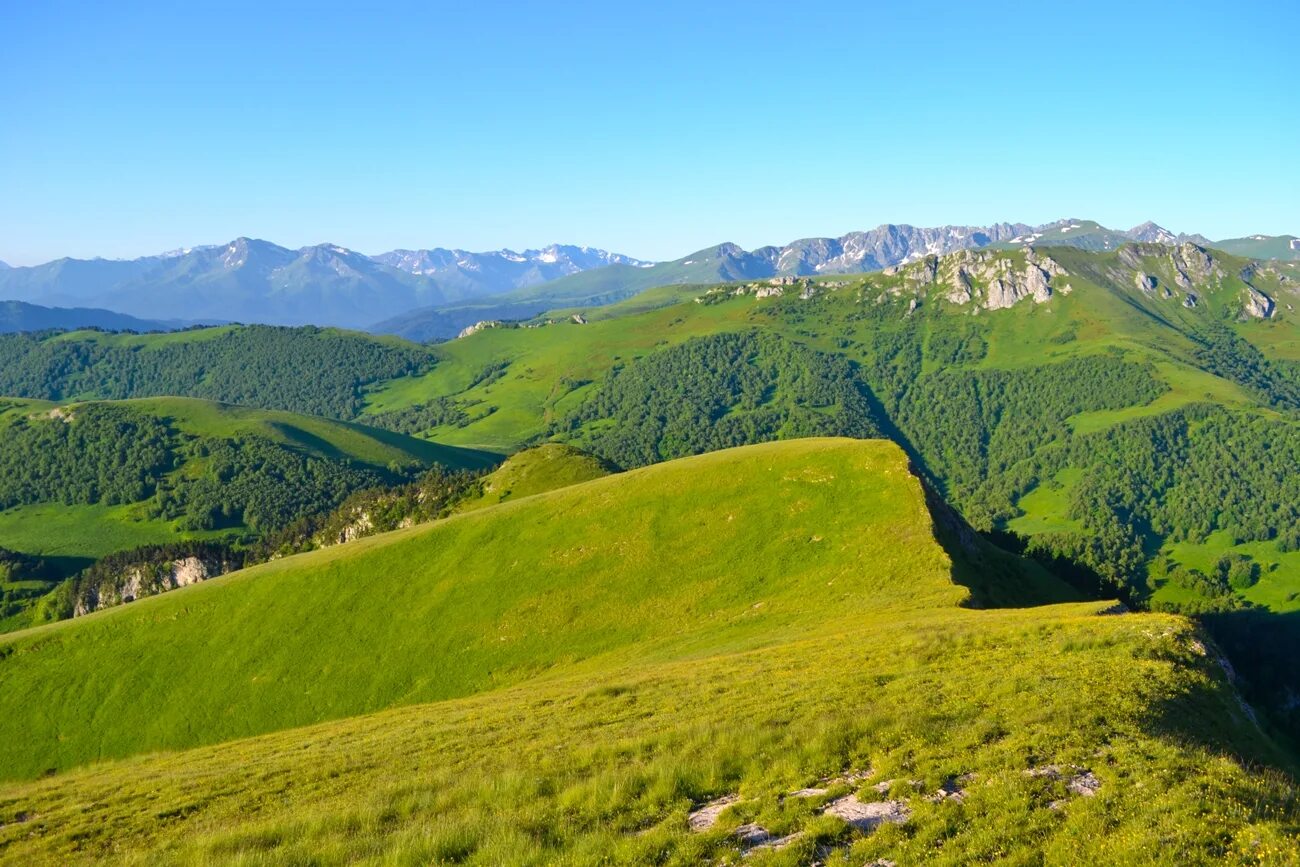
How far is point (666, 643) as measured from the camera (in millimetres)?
66312

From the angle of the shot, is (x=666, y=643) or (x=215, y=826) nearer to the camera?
(x=215, y=826)

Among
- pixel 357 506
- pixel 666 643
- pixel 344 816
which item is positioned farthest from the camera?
pixel 357 506

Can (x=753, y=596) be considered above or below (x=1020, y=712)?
below

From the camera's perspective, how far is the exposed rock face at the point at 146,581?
182 m

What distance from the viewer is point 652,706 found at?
3497 cm

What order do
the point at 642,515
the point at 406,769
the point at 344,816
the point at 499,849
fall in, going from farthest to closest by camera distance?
the point at 642,515 < the point at 406,769 < the point at 344,816 < the point at 499,849

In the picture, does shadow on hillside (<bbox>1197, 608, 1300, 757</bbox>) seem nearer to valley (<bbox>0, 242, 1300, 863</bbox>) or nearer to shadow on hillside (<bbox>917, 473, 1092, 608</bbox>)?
valley (<bbox>0, 242, 1300, 863</bbox>)

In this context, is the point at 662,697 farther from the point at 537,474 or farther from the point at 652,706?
the point at 537,474

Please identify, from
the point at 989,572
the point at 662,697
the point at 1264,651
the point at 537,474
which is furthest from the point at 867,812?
the point at 1264,651

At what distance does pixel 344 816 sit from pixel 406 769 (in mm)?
8564

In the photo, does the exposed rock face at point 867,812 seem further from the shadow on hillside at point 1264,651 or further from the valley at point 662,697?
the shadow on hillside at point 1264,651

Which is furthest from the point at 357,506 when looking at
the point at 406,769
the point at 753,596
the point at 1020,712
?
the point at 1020,712

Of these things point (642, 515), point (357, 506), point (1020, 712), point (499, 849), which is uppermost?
point (499, 849)

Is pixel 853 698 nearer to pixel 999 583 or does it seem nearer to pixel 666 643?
pixel 666 643
